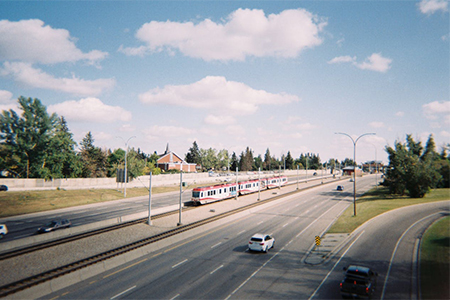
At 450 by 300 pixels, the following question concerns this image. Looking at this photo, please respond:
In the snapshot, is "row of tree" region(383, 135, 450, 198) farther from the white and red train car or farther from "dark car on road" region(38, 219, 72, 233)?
"dark car on road" region(38, 219, 72, 233)

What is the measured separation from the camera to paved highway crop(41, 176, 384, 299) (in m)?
16.8

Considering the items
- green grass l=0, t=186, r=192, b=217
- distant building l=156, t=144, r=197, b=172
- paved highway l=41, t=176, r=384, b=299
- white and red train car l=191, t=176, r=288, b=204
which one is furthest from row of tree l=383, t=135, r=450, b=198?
distant building l=156, t=144, r=197, b=172

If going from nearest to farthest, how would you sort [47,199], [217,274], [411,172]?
[217,274] → [47,199] → [411,172]

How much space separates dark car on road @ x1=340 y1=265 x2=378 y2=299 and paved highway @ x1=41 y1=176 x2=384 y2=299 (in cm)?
115

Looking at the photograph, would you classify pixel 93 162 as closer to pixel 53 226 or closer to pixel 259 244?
pixel 53 226

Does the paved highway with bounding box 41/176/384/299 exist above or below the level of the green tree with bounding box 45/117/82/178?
below

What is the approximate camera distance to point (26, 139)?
67875mm

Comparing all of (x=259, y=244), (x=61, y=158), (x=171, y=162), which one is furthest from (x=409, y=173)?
(x=171, y=162)

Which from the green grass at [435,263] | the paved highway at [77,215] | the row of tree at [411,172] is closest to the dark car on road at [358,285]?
the green grass at [435,263]

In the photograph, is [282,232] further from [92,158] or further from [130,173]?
[92,158]

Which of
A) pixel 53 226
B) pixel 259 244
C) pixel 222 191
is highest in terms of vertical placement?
pixel 222 191

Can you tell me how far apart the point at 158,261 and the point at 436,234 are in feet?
90.8

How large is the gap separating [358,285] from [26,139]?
258 feet

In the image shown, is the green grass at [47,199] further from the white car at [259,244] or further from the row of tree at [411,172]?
the row of tree at [411,172]
